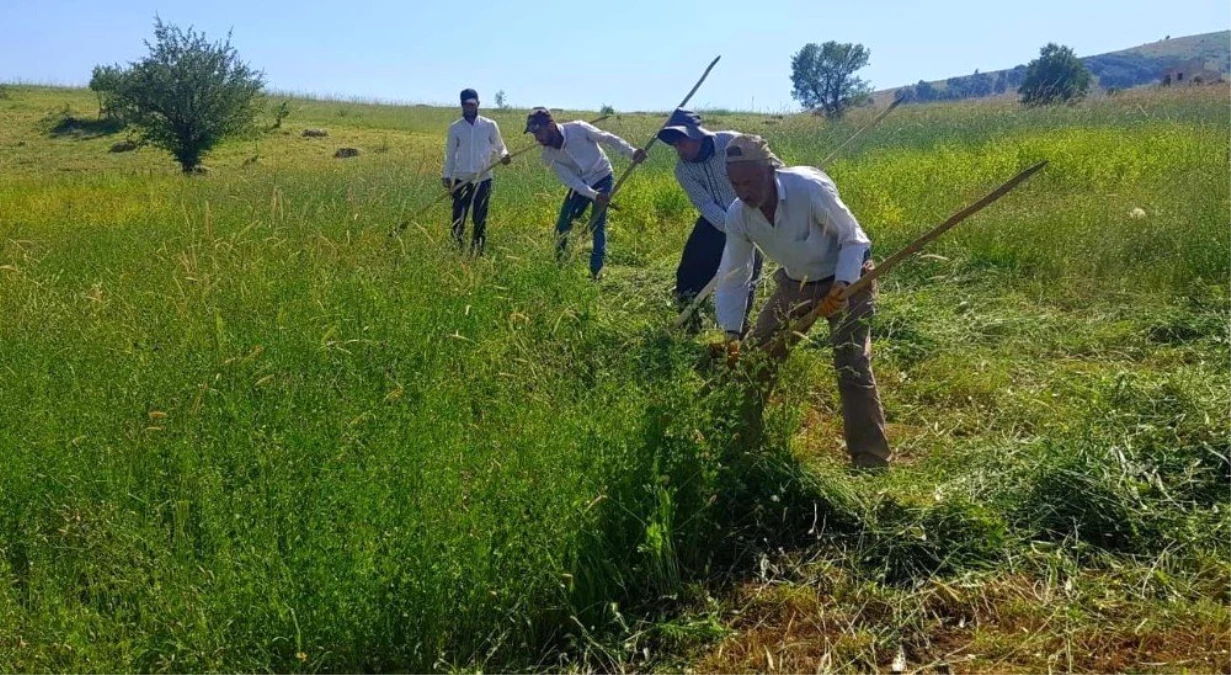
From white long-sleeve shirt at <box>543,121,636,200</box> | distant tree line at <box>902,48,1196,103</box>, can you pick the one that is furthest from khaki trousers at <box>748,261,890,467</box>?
distant tree line at <box>902,48,1196,103</box>

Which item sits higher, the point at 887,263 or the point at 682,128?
the point at 682,128

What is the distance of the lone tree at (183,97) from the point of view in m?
17.1

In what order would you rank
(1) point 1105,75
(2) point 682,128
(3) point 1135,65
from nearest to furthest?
(2) point 682,128
(1) point 1105,75
(3) point 1135,65

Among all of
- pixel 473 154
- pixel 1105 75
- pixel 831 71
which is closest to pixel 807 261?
pixel 473 154

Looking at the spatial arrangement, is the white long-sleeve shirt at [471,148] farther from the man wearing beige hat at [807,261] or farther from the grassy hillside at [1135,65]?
the grassy hillside at [1135,65]

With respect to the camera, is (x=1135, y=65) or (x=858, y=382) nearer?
(x=858, y=382)

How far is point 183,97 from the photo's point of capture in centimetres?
1716

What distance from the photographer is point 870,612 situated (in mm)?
2379

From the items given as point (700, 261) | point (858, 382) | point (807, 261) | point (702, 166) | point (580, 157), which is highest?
point (580, 157)

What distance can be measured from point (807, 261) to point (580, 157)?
11.2 ft

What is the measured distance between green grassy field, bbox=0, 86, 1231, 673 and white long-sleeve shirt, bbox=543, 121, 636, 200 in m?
1.67

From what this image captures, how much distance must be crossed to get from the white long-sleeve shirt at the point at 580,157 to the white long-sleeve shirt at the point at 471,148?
0.78 meters

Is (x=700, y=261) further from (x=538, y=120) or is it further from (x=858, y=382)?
(x=858, y=382)

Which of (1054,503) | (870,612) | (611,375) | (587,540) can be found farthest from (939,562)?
(611,375)
